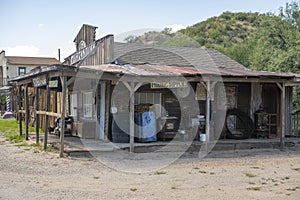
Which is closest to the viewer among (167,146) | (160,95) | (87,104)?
(167,146)

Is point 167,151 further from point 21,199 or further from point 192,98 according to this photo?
point 21,199

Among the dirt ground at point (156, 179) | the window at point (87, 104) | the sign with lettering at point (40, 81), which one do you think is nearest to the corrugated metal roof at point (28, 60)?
the window at point (87, 104)

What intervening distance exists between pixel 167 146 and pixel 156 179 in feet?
12.1

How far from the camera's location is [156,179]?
7.39 meters

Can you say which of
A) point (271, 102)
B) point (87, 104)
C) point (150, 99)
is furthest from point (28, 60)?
point (271, 102)

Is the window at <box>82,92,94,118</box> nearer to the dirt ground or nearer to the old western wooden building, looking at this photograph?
the old western wooden building

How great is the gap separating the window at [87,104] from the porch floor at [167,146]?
1.32 meters

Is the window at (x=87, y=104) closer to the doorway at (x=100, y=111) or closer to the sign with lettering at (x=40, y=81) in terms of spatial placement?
the doorway at (x=100, y=111)

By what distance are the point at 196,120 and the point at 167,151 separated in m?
2.00

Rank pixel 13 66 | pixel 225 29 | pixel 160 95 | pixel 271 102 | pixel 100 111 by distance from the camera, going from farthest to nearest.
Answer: pixel 225 29, pixel 13 66, pixel 271 102, pixel 160 95, pixel 100 111

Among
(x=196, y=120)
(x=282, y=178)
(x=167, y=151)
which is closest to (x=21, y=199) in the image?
(x=282, y=178)

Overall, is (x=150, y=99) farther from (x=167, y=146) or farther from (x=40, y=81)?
(x=40, y=81)

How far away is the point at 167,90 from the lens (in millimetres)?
13008

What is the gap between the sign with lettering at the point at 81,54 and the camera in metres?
14.6
